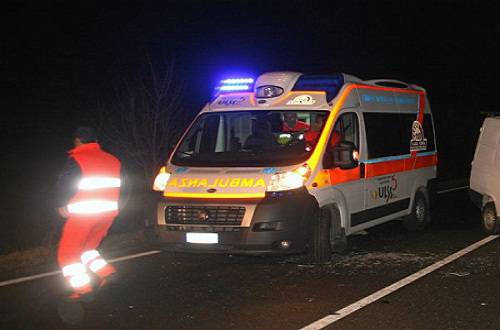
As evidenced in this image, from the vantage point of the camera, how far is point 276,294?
7086mm

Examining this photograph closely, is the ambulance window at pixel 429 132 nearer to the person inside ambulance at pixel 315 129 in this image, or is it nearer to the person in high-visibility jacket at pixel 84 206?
the person inside ambulance at pixel 315 129

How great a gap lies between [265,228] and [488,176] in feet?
14.9

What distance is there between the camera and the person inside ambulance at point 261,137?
8891mm

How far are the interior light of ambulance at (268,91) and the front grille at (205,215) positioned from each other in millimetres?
1891

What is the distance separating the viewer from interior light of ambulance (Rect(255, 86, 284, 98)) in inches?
363

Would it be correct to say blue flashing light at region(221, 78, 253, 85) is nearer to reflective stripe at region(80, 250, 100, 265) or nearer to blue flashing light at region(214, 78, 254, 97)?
blue flashing light at region(214, 78, 254, 97)

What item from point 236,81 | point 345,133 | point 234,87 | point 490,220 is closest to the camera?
point 345,133

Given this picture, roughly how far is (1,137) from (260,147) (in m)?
21.9

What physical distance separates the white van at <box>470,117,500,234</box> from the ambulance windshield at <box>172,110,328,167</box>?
3.26 m

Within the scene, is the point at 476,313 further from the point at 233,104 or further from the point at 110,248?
the point at 110,248

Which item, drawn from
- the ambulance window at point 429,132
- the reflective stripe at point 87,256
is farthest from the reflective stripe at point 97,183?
the ambulance window at point 429,132

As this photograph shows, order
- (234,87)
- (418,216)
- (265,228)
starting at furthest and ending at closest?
(418,216), (234,87), (265,228)

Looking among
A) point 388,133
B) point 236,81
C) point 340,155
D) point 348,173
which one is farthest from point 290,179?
point 388,133

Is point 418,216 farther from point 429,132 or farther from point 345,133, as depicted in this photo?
point 345,133
